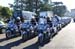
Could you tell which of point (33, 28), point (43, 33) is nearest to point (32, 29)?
point (33, 28)

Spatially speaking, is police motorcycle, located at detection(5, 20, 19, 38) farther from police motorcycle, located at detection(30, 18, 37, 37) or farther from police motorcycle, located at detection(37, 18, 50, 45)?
police motorcycle, located at detection(37, 18, 50, 45)

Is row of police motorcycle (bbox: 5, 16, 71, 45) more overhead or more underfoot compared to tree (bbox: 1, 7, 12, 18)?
more overhead

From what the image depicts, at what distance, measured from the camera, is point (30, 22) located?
20.3 meters

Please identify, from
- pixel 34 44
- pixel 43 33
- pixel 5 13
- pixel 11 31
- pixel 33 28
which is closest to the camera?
pixel 34 44

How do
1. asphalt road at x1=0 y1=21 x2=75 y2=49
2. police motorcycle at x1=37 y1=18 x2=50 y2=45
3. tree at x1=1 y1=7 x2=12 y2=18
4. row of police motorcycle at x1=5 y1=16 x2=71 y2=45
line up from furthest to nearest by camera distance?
1. tree at x1=1 y1=7 x2=12 y2=18
2. row of police motorcycle at x1=5 y1=16 x2=71 y2=45
3. police motorcycle at x1=37 y1=18 x2=50 y2=45
4. asphalt road at x1=0 y1=21 x2=75 y2=49

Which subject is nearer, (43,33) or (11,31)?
(43,33)

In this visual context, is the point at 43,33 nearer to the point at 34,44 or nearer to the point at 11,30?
the point at 34,44

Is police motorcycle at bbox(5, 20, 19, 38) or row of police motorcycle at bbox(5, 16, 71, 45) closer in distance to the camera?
row of police motorcycle at bbox(5, 16, 71, 45)

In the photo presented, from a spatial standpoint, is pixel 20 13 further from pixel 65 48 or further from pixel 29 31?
pixel 65 48

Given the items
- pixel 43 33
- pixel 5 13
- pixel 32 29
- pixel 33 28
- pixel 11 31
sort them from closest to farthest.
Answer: pixel 43 33
pixel 32 29
pixel 11 31
pixel 33 28
pixel 5 13

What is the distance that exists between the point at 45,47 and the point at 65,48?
1.26 m

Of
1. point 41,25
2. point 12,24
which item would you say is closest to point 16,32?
point 12,24

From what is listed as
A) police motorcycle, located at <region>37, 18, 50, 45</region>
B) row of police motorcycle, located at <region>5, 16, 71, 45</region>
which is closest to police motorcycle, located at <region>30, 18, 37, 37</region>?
row of police motorcycle, located at <region>5, 16, 71, 45</region>

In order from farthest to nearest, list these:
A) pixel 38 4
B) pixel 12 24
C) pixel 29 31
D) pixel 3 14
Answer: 1. pixel 38 4
2. pixel 3 14
3. pixel 12 24
4. pixel 29 31
